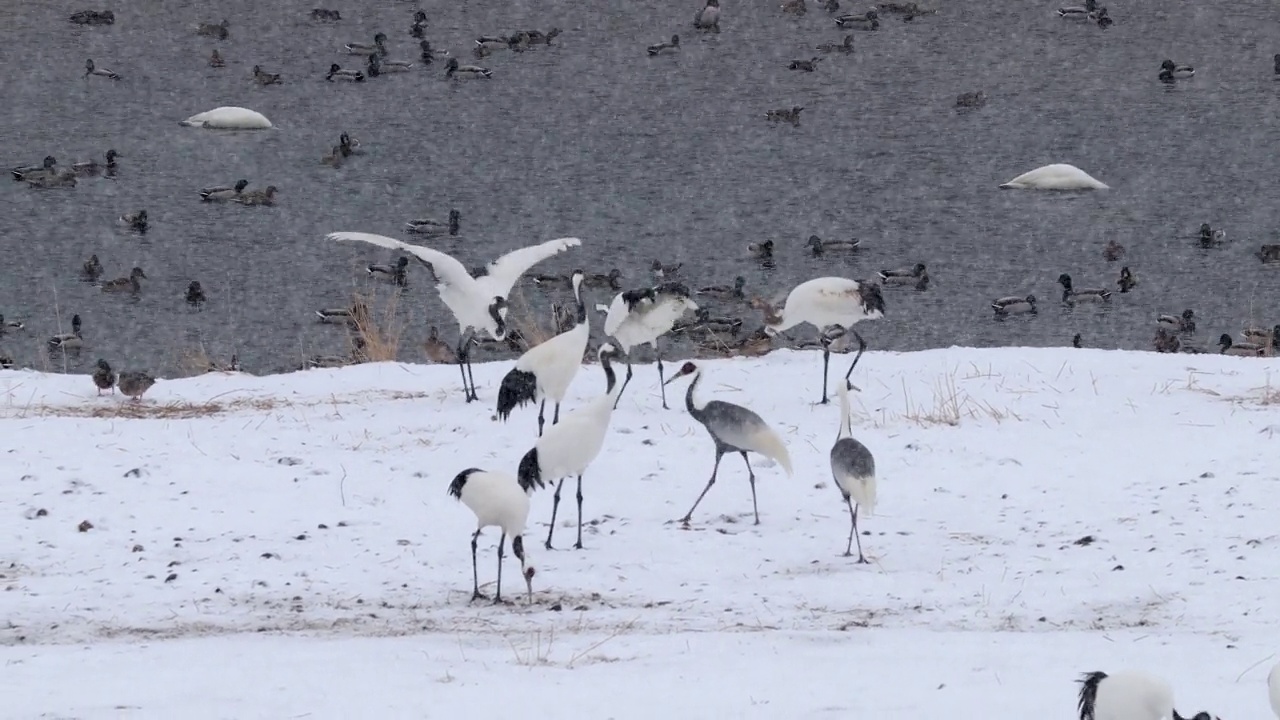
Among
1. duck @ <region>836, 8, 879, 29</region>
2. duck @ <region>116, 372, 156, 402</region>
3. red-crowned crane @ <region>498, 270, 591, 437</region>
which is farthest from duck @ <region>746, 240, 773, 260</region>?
red-crowned crane @ <region>498, 270, 591, 437</region>

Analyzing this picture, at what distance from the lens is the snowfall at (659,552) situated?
7.98m

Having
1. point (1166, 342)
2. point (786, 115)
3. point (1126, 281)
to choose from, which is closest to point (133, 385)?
point (1166, 342)

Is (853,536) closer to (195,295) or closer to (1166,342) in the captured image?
(1166,342)

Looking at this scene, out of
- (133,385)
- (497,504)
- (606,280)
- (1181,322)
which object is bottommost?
(497,504)

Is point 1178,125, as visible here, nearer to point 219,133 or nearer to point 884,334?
point 884,334

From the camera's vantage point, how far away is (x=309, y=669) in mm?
8188

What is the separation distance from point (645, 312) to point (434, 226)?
14727 mm

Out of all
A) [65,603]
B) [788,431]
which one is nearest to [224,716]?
[65,603]

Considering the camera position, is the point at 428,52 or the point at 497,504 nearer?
the point at 497,504

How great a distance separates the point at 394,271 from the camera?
91.5ft

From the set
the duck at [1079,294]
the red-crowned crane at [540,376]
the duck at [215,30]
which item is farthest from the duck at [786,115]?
the red-crowned crane at [540,376]

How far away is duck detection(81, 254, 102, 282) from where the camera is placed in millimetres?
27344

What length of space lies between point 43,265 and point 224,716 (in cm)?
2237

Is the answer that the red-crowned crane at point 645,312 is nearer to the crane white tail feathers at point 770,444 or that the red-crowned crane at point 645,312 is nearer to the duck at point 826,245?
the crane white tail feathers at point 770,444
